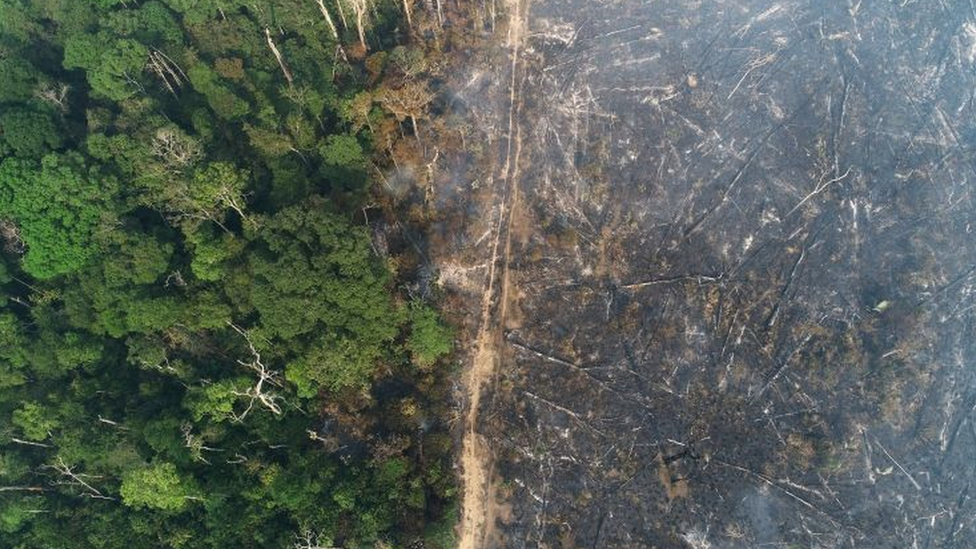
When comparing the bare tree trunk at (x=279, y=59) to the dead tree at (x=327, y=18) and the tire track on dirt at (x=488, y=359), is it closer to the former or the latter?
the dead tree at (x=327, y=18)

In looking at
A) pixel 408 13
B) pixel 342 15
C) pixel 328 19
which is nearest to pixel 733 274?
pixel 408 13

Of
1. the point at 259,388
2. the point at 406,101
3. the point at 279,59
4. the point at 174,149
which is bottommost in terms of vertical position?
the point at 259,388

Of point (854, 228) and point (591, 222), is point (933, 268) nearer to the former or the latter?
point (854, 228)

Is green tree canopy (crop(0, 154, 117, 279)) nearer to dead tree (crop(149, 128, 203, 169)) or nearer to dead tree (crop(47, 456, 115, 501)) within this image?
dead tree (crop(149, 128, 203, 169))

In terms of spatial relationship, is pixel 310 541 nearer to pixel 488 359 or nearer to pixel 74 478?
pixel 74 478

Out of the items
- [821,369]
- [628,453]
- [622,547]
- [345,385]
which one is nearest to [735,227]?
[821,369]

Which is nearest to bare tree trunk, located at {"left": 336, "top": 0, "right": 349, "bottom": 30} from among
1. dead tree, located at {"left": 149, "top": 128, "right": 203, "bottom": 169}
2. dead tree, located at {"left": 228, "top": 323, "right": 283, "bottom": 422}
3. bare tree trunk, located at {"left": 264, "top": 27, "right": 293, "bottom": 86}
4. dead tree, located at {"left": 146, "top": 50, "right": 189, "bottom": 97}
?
bare tree trunk, located at {"left": 264, "top": 27, "right": 293, "bottom": 86}
